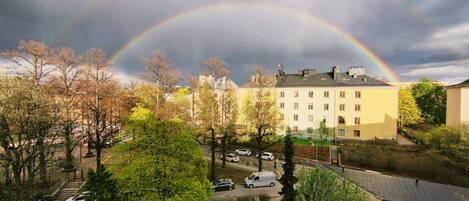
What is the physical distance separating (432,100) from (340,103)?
39.5 m

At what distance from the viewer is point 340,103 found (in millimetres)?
54562

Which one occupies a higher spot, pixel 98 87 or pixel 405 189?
pixel 98 87

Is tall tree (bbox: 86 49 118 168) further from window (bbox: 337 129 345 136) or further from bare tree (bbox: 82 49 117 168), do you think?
window (bbox: 337 129 345 136)

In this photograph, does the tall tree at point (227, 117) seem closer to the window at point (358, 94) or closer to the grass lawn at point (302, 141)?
the grass lawn at point (302, 141)

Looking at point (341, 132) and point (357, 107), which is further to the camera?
point (341, 132)

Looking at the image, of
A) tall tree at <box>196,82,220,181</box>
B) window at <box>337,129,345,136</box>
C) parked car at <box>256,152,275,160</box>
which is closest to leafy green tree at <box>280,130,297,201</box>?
tall tree at <box>196,82,220,181</box>

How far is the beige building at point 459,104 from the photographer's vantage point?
44094 mm

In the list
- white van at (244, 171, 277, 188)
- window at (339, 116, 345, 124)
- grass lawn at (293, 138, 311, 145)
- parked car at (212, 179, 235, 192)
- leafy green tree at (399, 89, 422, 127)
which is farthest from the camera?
leafy green tree at (399, 89, 422, 127)

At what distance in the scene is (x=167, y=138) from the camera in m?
15.7

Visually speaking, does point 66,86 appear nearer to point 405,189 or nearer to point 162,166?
point 162,166

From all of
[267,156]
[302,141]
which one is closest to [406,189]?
[267,156]

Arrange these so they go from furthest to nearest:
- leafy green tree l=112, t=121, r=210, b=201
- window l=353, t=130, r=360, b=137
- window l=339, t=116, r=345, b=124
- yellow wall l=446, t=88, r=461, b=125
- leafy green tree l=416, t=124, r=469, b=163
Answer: window l=339, t=116, r=345, b=124 → window l=353, t=130, r=360, b=137 → yellow wall l=446, t=88, r=461, b=125 → leafy green tree l=416, t=124, r=469, b=163 → leafy green tree l=112, t=121, r=210, b=201

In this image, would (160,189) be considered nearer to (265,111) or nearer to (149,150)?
(149,150)

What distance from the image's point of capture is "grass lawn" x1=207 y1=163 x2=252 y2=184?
32.6 metres
